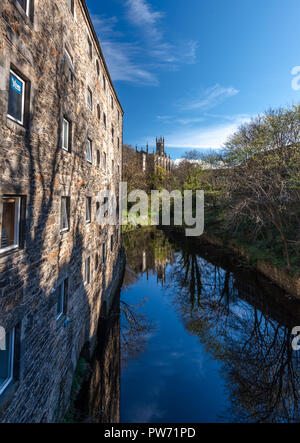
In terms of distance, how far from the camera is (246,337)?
34.8ft

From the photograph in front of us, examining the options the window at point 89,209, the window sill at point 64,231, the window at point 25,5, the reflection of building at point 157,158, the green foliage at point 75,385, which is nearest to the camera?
the window at point 25,5

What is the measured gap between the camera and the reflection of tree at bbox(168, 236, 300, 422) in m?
7.25

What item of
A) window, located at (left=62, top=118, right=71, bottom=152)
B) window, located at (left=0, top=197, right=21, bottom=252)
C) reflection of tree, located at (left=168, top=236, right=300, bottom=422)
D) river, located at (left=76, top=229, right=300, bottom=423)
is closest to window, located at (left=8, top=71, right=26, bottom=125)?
window, located at (left=0, top=197, right=21, bottom=252)

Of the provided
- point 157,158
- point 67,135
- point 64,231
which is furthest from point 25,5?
point 157,158

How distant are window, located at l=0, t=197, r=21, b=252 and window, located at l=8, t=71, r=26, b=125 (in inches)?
54.2

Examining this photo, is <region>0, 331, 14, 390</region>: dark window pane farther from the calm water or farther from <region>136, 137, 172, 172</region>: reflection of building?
<region>136, 137, 172, 172</region>: reflection of building

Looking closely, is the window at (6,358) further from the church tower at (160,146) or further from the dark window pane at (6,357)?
the church tower at (160,146)

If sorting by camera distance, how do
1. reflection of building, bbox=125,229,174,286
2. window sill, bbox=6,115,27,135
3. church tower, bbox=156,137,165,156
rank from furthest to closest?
church tower, bbox=156,137,165,156 < reflection of building, bbox=125,229,174,286 < window sill, bbox=6,115,27,135

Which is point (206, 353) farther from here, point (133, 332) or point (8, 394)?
point (8, 394)

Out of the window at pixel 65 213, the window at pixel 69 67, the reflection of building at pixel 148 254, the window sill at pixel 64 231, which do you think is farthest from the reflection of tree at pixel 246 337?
the window at pixel 69 67

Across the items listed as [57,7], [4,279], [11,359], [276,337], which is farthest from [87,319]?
[57,7]

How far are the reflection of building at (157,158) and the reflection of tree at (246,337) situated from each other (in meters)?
49.2

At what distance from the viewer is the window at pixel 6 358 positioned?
11.2 feet

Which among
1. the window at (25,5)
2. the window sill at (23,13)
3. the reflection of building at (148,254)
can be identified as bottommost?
the reflection of building at (148,254)
